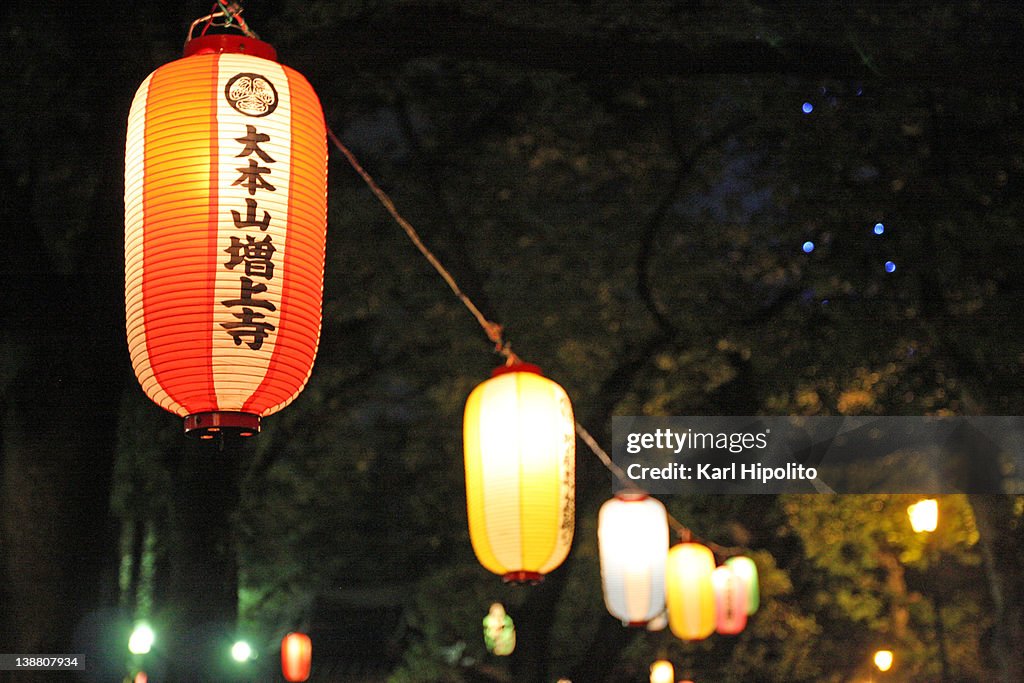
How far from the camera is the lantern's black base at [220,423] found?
16.2 feet

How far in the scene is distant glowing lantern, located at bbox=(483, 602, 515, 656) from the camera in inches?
Answer: 680

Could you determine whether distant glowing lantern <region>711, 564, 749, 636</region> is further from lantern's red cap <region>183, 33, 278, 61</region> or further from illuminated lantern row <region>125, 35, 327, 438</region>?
lantern's red cap <region>183, 33, 278, 61</region>

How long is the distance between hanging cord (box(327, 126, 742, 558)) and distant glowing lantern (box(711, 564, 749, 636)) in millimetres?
547

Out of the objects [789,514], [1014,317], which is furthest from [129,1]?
[789,514]

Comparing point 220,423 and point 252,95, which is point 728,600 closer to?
point 220,423

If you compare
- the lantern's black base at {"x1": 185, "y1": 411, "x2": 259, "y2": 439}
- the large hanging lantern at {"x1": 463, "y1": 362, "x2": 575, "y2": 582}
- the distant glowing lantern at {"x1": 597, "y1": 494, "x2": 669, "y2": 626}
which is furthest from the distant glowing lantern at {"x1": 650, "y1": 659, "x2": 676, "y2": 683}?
the lantern's black base at {"x1": 185, "y1": 411, "x2": 259, "y2": 439}

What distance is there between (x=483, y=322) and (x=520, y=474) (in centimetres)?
107

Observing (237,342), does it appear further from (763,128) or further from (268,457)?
(268,457)

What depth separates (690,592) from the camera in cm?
1219

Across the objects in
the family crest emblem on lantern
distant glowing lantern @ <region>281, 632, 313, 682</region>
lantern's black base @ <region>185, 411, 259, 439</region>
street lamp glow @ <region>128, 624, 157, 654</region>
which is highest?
street lamp glow @ <region>128, 624, 157, 654</region>

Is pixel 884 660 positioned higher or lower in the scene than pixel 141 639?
lower

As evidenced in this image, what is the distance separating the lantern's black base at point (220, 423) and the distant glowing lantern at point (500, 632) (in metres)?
12.9

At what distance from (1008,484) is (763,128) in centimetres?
484

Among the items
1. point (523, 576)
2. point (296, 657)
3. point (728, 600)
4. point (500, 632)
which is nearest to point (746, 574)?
point (728, 600)
